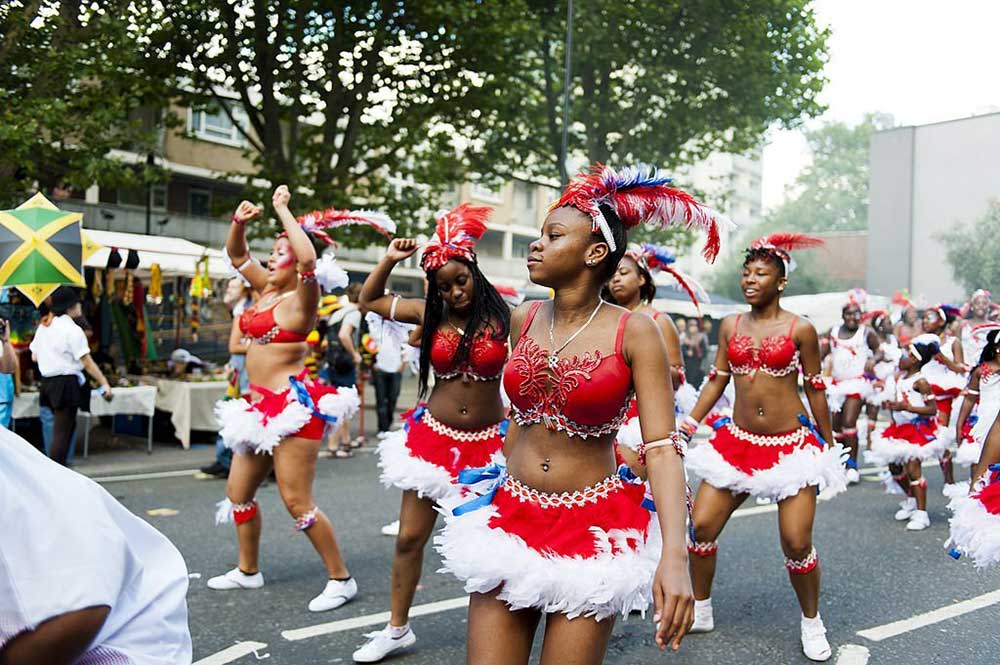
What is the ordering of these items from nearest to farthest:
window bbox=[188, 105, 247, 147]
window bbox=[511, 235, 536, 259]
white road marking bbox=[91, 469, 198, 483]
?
1. white road marking bbox=[91, 469, 198, 483]
2. window bbox=[188, 105, 247, 147]
3. window bbox=[511, 235, 536, 259]

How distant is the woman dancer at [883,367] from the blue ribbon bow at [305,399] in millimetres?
5895

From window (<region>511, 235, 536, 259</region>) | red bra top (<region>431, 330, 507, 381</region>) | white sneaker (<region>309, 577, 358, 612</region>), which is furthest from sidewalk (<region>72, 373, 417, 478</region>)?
window (<region>511, 235, 536, 259</region>)

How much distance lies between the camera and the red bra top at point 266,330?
5.72m

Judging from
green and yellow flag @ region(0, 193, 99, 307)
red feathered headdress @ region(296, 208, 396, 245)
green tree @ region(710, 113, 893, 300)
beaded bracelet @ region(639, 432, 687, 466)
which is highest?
green tree @ region(710, 113, 893, 300)

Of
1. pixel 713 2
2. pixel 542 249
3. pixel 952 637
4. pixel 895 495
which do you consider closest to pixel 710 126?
pixel 713 2

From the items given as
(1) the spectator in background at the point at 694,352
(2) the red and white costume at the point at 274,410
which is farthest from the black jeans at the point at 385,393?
(1) the spectator in background at the point at 694,352

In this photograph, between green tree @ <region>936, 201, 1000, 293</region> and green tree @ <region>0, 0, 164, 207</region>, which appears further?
green tree @ <region>936, 201, 1000, 293</region>

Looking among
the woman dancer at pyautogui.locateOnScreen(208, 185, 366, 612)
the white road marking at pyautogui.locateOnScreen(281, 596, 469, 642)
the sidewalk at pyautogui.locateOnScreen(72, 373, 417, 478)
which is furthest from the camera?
the sidewalk at pyautogui.locateOnScreen(72, 373, 417, 478)

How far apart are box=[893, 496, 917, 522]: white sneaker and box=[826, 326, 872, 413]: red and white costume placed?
1867 millimetres

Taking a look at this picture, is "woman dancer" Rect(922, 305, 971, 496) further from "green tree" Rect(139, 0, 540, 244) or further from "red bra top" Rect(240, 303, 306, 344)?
"green tree" Rect(139, 0, 540, 244)

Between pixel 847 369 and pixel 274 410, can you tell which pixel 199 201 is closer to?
pixel 847 369

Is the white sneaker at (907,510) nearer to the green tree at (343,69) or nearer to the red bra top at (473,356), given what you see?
the red bra top at (473,356)

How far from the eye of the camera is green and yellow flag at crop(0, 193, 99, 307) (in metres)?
5.47

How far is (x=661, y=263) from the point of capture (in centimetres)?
662
